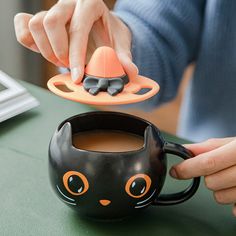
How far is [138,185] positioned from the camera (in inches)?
15.8

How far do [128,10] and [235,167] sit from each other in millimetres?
436

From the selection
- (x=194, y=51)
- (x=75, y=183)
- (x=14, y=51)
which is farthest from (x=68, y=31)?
(x=14, y=51)

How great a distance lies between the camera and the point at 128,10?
2.58 ft

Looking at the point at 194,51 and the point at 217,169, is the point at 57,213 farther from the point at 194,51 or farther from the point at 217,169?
the point at 194,51

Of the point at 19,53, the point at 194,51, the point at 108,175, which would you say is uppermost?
the point at 108,175

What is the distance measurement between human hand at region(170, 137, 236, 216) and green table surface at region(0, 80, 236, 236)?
3 centimetres

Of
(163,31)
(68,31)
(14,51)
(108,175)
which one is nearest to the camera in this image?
(108,175)

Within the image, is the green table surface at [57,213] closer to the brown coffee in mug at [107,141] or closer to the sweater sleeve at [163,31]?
the brown coffee in mug at [107,141]

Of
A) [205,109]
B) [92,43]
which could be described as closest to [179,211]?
[92,43]

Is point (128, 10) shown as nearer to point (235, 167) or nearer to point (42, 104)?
point (42, 104)

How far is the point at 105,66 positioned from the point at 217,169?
0.15 m

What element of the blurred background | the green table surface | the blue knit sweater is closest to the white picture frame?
the green table surface

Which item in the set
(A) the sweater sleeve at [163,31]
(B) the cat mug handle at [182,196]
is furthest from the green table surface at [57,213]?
(A) the sweater sleeve at [163,31]

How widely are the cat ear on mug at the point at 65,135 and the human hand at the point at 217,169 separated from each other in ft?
0.38
